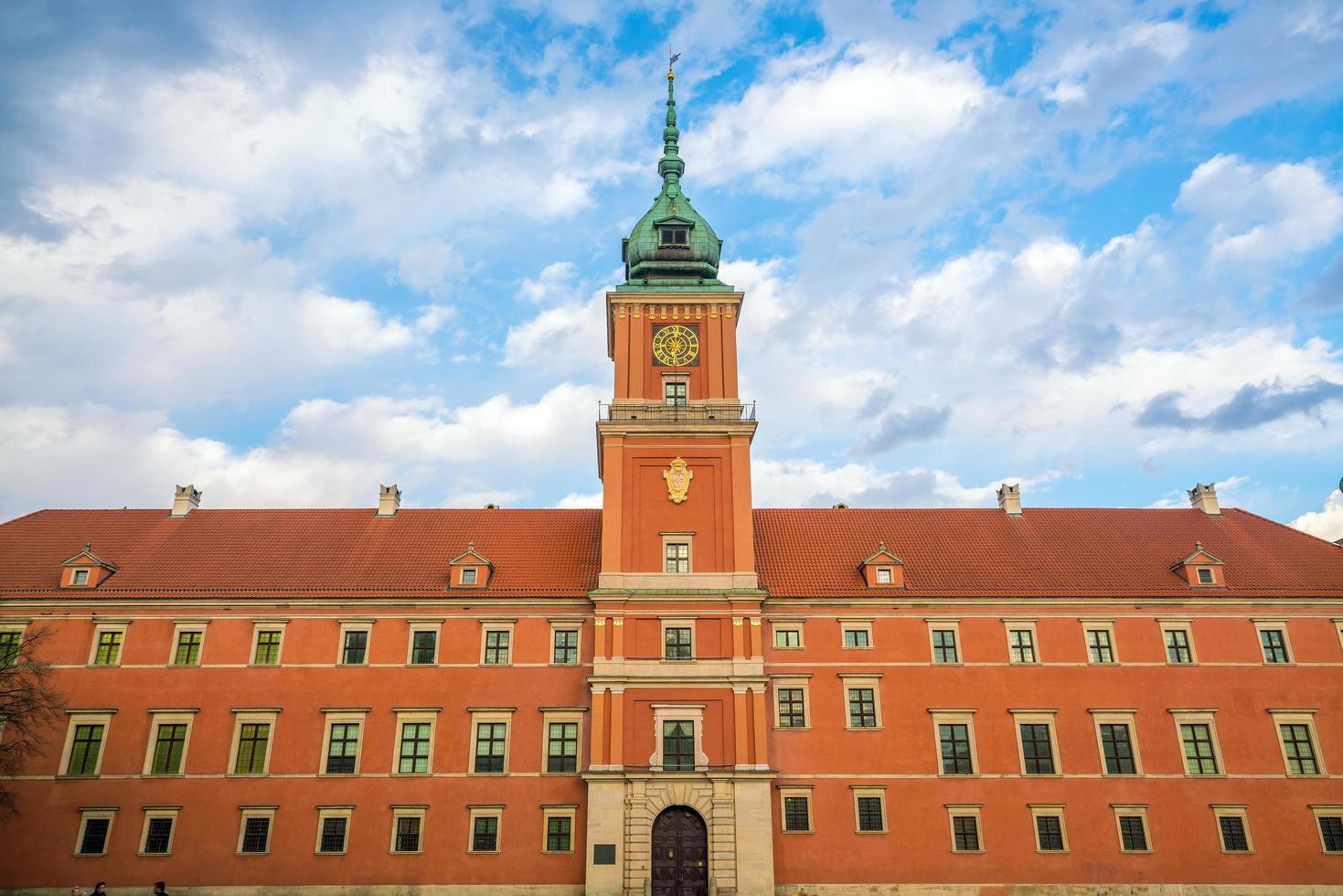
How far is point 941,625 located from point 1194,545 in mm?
12314

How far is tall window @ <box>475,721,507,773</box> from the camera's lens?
33.5 metres

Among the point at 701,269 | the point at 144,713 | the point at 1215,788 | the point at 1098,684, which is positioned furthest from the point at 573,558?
the point at 1215,788

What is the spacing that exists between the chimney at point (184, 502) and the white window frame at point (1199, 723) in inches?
1608

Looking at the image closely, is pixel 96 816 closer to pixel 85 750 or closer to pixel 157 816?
pixel 157 816

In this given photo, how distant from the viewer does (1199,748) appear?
33875 millimetres

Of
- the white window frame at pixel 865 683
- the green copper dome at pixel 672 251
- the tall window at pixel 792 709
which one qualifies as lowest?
the tall window at pixel 792 709

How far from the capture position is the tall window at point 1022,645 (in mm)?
35281

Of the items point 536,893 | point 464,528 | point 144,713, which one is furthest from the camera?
point 464,528

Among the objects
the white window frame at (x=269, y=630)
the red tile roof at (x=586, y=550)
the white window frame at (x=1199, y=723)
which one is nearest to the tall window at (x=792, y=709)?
the red tile roof at (x=586, y=550)

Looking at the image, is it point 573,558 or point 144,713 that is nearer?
point 144,713

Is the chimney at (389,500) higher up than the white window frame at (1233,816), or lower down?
higher up

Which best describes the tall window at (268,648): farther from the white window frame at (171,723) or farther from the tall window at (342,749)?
the tall window at (342,749)

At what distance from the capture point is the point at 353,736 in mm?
33812

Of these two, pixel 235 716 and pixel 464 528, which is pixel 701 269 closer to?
pixel 464 528
